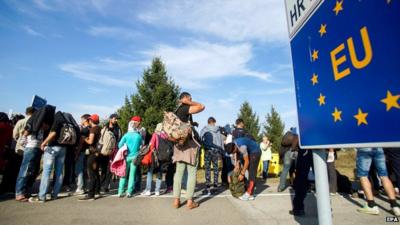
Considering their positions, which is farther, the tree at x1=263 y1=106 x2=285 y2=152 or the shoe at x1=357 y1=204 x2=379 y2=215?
the tree at x1=263 y1=106 x2=285 y2=152

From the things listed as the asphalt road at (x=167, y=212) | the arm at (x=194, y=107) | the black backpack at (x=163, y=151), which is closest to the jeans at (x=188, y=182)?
the asphalt road at (x=167, y=212)

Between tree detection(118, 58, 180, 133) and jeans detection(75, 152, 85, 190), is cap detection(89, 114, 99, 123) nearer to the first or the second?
jeans detection(75, 152, 85, 190)

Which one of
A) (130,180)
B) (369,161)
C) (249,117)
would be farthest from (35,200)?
(249,117)

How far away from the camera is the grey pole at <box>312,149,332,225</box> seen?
146 centimetres

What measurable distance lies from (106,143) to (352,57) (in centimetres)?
600

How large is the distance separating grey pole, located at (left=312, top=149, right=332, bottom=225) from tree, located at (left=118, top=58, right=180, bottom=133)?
1467cm

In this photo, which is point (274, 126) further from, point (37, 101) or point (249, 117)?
point (37, 101)

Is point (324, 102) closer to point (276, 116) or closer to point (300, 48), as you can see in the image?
point (300, 48)

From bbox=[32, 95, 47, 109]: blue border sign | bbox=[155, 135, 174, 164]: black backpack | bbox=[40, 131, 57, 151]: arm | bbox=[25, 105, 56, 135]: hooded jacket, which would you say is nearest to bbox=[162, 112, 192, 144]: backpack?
bbox=[155, 135, 174, 164]: black backpack

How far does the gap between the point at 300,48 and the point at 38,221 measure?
4686 mm

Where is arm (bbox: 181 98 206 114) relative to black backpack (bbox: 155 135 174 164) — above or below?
above

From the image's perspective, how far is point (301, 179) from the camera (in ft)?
15.5

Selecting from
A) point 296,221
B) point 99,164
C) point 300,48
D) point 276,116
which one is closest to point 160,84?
point 99,164

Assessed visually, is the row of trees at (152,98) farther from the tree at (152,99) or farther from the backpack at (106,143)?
the backpack at (106,143)
